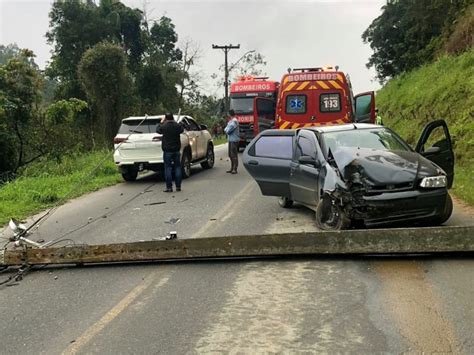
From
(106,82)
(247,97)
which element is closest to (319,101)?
(247,97)

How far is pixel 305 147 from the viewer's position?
8.88 metres

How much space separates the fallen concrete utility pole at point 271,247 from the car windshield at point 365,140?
2096mm

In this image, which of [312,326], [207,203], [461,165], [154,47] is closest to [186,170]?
[207,203]

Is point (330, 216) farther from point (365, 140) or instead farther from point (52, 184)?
point (52, 184)

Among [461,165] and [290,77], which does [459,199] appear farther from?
[290,77]

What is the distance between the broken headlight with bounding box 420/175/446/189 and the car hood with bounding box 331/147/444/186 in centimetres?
7

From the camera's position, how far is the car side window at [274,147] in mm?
9500

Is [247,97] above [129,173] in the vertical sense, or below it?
above

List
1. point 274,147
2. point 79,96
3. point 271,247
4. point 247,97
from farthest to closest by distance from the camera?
point 79,96 < point 247,97 < point 274,147 < point 271,247

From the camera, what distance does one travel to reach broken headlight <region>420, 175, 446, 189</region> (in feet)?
22.5

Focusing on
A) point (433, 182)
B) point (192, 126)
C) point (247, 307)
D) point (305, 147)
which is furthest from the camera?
point (192, 126)

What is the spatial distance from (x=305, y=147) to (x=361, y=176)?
6.67 ft

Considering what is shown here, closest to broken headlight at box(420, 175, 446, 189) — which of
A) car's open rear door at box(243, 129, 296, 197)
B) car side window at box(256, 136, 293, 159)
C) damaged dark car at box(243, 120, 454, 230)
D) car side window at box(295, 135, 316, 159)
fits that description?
damaged dark car at box(243, 120, 454, 230)

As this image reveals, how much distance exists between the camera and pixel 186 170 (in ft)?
50.3
